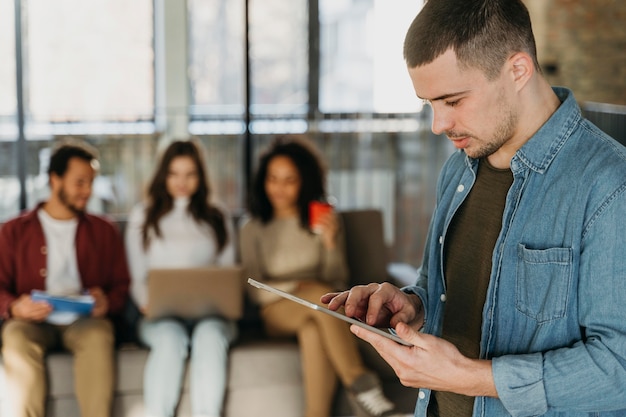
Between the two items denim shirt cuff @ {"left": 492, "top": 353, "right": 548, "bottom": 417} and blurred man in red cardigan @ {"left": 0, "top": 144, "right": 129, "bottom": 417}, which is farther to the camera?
blurred man in red cardigan @ {"left": 0, "top": 144, "right": 129, "bottom": 417}

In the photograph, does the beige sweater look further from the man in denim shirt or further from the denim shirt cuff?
the denim shirt cuff

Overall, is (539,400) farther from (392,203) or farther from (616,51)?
(616,51)

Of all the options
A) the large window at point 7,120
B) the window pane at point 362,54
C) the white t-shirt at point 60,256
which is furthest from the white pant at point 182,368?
the window pane at point 362,54

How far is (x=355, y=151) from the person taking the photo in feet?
20.3

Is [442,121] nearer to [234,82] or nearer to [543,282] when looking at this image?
[543,282]

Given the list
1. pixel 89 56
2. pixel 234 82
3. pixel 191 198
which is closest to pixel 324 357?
pixel 191 198

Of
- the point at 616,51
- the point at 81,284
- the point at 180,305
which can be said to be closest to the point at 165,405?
the point at 180,305

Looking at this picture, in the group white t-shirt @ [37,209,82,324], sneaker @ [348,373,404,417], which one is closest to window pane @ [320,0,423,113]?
white t-shirt @ [37,209,82,324]

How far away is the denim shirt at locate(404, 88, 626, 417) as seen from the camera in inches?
51.7

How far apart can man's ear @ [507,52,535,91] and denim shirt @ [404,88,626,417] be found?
3.1 inches

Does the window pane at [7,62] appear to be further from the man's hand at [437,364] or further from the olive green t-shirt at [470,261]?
the man's hand at [437,364]

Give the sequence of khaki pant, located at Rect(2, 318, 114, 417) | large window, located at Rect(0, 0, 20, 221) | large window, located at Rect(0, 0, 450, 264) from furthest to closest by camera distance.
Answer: large window, located at Rect(0, 0, 450, 264) < large window, located at Rect(0, 0, 20, 221) < khaki pant, located at Rect(2, 318, 114, 417)

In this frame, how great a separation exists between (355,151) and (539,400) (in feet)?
16.0

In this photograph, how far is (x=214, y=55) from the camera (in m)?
6.73
